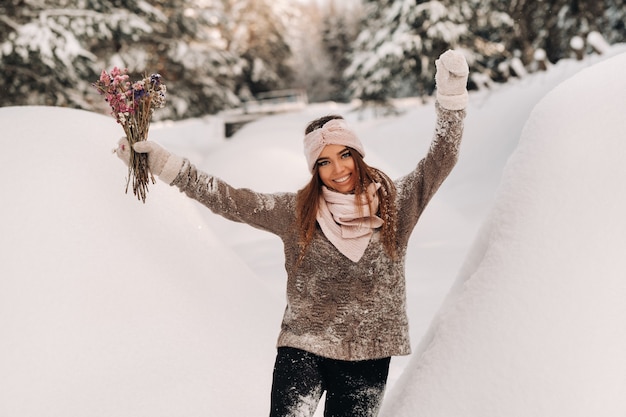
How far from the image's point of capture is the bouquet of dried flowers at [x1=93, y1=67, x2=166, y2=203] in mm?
1917

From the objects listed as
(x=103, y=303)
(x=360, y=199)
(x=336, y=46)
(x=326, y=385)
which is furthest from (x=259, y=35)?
(x=326, y=385)

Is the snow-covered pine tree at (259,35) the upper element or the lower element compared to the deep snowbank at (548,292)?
lower

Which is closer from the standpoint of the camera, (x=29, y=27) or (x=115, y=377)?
(x=115, y=377)

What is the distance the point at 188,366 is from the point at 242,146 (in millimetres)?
6874

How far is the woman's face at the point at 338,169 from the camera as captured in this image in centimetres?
198

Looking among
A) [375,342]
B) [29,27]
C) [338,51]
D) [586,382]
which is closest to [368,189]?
[375,342]

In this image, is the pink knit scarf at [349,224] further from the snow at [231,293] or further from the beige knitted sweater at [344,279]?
the snow at [231,293]

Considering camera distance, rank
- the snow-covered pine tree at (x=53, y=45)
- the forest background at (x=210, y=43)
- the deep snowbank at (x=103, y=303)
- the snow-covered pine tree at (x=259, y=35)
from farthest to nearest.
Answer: the snow-covered pine tree at (x=259, y=35), the forest background at (x=210, y=43), the snow-covered pine tree at (x=53, y=45), the deep snowbank at (x=103, y=303)

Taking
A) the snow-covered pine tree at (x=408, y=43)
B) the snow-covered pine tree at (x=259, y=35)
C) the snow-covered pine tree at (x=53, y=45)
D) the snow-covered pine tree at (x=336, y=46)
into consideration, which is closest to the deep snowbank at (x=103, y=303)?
the snow-covered pine tree at (x=53, y=45)

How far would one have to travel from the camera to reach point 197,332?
8.88 feet

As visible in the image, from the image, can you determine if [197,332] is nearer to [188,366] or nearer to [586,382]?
[188,366]

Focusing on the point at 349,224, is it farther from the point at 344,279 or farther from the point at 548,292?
the point at 548,292

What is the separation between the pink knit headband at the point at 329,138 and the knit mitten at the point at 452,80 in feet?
0.97

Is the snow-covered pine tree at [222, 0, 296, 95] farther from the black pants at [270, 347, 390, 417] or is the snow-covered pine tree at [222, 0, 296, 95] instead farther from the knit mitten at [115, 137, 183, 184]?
the black pants at [270, 347, 390, 417]
